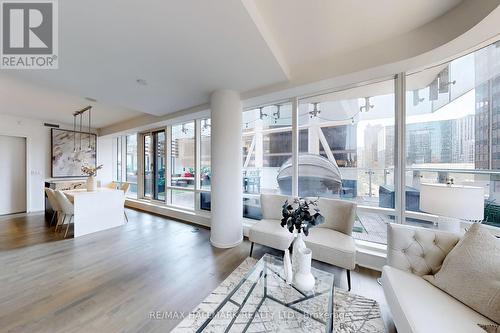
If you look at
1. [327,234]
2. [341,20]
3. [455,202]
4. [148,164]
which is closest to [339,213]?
[327,234]

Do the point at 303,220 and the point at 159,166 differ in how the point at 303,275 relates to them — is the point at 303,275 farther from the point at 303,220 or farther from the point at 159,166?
the point at 159,166

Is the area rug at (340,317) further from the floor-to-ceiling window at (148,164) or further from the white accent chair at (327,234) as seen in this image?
the floor-to-ceiling window at (148,164)

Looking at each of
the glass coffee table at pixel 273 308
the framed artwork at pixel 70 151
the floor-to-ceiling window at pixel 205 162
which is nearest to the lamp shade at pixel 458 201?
the glass coffee table at pixel 273 308

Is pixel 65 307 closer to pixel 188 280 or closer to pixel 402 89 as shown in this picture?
Result: pixel 188 280

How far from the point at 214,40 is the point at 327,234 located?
256 cm

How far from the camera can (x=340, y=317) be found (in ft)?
5.35

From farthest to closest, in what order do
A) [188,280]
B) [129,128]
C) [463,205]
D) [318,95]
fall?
1. [129,128]
2. [318,95]
3. [188,280]
4. [463,205]

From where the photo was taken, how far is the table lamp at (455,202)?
154cm

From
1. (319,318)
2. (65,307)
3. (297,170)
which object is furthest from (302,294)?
(65,307)

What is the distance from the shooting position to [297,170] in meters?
3.10

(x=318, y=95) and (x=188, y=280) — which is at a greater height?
(x=318, y=95)

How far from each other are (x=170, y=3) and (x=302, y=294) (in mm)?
2541

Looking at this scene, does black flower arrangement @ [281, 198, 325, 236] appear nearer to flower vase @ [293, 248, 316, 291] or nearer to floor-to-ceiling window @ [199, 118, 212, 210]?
flower vase @ [293, 248, 316, 291]

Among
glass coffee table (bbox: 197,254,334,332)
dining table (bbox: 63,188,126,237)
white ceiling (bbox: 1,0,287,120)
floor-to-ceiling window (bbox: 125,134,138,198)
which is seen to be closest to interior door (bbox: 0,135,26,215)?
floor-to-ceiling window (bbox: 125,134,138,198)
